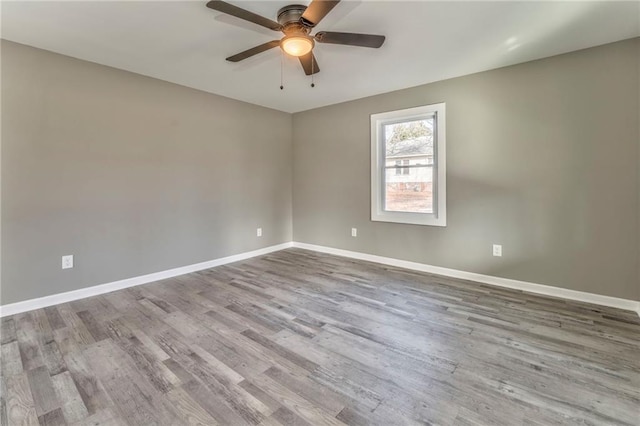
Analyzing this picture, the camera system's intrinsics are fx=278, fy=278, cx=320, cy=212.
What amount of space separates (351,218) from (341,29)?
2.63 metres

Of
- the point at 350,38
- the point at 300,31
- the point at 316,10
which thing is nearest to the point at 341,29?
the point at 350,38

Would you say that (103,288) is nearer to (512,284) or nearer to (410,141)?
(410,141)

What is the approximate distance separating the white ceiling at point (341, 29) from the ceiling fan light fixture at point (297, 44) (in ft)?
0.73

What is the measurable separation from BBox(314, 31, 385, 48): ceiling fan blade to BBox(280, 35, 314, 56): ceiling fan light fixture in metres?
0.07

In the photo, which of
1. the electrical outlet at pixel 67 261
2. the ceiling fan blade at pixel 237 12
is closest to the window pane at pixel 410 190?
the ceiling fan blade at pixel 237 12

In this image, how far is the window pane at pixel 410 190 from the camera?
12.1 ft

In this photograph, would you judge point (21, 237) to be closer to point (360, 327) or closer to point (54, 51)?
point (54, 51)

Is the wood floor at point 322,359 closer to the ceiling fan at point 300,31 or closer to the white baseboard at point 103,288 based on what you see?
the white baseboard at point 103,288

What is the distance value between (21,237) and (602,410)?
4341mm

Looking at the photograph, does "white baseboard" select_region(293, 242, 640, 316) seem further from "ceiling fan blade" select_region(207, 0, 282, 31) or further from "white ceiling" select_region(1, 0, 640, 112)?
"ceiling fan blade" select_region(207, 0, 282, 31)

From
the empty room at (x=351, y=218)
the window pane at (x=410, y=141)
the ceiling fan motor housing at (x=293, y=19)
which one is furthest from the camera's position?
the window pane at (x=410, y=141)

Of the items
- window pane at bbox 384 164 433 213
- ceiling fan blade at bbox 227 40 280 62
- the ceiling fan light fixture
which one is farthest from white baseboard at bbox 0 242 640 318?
the ceiling fan light fixture

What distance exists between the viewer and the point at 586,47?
2578 millimetres

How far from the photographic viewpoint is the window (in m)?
3.49
